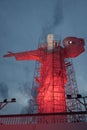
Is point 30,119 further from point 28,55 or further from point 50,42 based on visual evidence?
point 50,42

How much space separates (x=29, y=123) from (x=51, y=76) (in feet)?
25.1

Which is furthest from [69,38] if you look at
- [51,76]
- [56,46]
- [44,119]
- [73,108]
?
[44,119]

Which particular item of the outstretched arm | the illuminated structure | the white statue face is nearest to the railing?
the illuminated structure

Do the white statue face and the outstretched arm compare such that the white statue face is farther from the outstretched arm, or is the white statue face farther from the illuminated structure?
the outstretched arm

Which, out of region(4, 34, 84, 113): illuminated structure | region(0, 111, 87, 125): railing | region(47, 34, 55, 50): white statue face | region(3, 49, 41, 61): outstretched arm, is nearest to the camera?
region(0, 111, 87, 125): railing

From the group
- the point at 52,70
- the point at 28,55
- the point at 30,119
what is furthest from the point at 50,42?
the point at 30,119

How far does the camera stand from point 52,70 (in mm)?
23812

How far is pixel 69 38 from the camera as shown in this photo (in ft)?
83.8

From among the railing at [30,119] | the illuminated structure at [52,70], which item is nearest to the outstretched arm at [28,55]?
the illuminated structure at [52,70]

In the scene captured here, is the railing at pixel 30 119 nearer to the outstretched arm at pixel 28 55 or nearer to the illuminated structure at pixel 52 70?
the illuminated structure at pixel 52 70

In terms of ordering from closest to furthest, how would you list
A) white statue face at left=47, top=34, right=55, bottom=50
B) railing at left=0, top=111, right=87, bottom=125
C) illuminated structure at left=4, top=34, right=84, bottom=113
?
railing at left=0, top=111, right=87, bottom=125 < illuminated structure at left=4, top=34, right=84, bottom=113 < white statue face at left=47, top=34, right=55, bottom=50

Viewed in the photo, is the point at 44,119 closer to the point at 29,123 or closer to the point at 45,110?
the point at 29,123

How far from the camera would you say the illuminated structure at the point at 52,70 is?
22.5m

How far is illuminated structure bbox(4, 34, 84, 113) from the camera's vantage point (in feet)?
73.7
